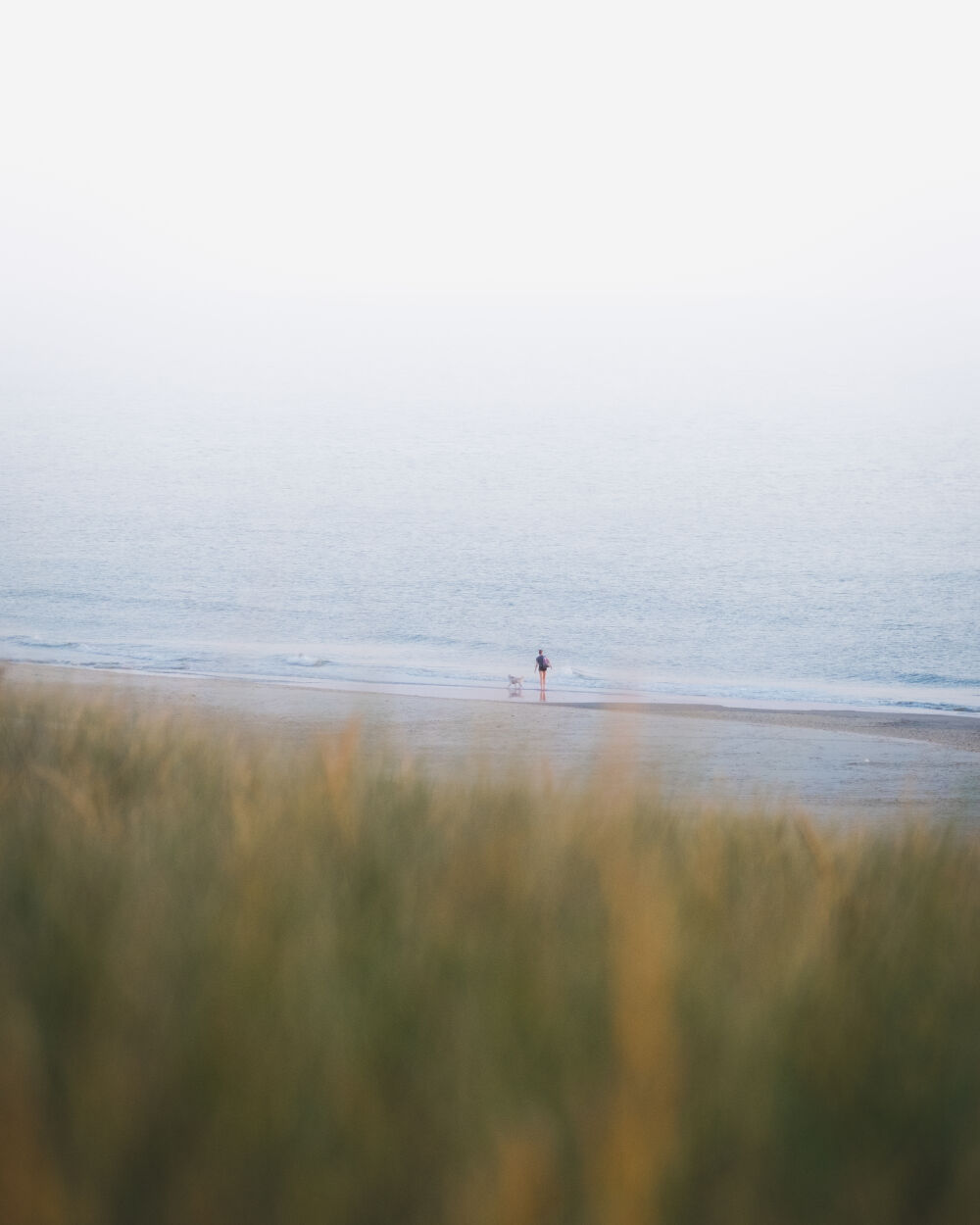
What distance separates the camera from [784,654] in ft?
143

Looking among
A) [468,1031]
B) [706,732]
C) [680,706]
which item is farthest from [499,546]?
[468,1031]

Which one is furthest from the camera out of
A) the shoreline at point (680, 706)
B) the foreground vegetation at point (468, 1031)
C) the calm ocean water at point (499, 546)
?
the calm ocean water at point (499, 546)

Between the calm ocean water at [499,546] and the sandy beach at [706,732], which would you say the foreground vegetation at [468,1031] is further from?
the sandy beach at [706,732]

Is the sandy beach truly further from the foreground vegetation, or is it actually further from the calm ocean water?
the foreground vegetation

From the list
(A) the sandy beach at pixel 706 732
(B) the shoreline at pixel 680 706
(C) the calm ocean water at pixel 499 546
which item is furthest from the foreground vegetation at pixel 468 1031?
(B) the shoreline at pixel 680 706

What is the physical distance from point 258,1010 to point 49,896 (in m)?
0.57

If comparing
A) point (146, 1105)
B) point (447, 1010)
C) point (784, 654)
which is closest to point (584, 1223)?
point (447, 1010)

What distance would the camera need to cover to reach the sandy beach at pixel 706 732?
11477 millimetres

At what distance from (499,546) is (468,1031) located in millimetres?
73310

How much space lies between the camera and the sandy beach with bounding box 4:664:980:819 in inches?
452

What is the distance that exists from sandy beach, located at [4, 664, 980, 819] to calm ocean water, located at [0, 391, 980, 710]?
1.45 meters

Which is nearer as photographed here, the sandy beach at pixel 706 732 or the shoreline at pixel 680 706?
the sandy beach at pixel 706 732

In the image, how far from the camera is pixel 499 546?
75.0 meters

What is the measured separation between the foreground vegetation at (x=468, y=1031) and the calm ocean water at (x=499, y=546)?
86cm
